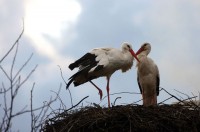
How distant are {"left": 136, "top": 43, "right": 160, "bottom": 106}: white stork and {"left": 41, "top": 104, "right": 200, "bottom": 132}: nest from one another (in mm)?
3132

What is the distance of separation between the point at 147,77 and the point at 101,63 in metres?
1.62

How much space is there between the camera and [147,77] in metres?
8.10

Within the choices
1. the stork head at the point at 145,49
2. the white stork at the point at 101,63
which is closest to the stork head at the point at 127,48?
the white stork at the point at 101,63

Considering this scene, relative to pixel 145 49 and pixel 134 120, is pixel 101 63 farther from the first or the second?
pixel 134 120

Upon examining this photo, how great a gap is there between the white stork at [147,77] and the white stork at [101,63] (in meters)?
0.73

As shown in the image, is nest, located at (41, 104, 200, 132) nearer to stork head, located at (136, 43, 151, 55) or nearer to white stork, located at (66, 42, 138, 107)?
white stork, located at (66, 42, 138, 107)

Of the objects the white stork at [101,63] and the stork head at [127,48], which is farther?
the stork head at [127,48]

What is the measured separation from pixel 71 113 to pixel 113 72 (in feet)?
7.91

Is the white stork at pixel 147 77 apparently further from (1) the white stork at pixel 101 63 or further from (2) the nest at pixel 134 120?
(2) the nest at pixel 134 120

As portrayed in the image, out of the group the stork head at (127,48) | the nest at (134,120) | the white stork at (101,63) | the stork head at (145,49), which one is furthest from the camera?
the stork head at (145,49)

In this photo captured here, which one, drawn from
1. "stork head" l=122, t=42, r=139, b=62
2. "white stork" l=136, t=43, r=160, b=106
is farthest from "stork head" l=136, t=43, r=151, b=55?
"stork head" l=122, t=42, r=139, b=62

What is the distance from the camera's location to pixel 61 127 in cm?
Answer: 482

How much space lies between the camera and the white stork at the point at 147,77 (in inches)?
317

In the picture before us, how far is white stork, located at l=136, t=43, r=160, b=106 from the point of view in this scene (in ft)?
26.4
